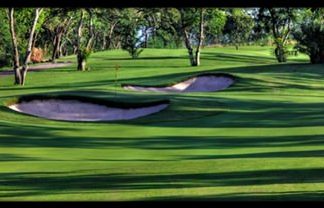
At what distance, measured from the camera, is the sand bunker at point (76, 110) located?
1018 inches

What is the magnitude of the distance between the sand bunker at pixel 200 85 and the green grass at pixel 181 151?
A: 1823mm

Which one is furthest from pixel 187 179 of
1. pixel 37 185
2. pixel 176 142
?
pixel 176 142

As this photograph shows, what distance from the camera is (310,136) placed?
55.9ft

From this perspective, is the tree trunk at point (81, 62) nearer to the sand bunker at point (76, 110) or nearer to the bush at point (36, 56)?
the bush at point (36, 56)

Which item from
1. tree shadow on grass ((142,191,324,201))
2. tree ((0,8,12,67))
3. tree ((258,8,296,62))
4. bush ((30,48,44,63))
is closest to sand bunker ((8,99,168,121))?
tree shadow on grass ((142,191,324,201))

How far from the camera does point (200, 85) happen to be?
3797 cm

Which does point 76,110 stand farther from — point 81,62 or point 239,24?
point 239,24

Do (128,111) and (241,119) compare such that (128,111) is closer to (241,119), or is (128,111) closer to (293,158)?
(241,119)

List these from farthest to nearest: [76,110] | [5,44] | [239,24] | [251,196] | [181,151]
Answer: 1. [239,24]
2. [5,44]
3. [76,110]
4. [181,151]
5. [251,196]

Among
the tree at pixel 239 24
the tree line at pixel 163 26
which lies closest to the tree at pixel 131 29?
the tree line at pixel 163 26

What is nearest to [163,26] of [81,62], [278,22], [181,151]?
[278,22]

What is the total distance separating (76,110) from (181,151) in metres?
12.6

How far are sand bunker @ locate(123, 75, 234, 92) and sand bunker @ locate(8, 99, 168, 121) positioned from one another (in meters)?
8.53
